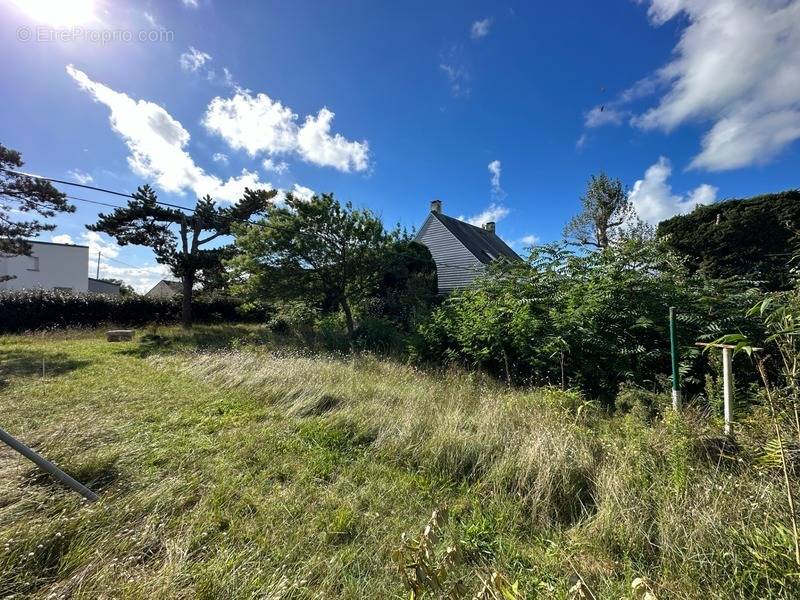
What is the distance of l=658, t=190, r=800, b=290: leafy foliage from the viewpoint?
422 inches

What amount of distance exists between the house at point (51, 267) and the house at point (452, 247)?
2818 centimetres

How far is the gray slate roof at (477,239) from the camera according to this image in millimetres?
17984

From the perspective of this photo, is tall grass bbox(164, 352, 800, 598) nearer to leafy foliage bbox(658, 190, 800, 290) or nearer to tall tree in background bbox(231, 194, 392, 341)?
tall tree in background bbox(231, 194, 392, 341)

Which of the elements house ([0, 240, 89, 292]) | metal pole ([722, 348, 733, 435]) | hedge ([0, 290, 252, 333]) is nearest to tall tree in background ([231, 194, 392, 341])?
metal pole ([722, 348, 733, 435])

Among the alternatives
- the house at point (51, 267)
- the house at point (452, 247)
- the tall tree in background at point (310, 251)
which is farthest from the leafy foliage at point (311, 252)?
the house at point (51, 267)

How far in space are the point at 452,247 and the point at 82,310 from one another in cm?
1817

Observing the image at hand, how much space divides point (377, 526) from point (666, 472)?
2221 mm

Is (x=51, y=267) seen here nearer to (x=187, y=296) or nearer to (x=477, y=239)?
(x=187, y=296)

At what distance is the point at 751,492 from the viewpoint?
210 centimetres

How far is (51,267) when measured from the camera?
27.1m

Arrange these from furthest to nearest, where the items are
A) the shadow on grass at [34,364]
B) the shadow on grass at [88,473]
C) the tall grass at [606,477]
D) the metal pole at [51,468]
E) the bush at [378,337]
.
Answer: the bush at [378,337] → the shadow on grass at [34,364] → the shadow on grass at [88,473] → the metal pole at [51,468] → the tall grass at [606,477]

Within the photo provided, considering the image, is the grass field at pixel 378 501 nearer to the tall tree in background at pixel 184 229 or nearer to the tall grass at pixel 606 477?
the tall grass at pixel 606 477

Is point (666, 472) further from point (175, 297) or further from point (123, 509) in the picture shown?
point (175, 297)

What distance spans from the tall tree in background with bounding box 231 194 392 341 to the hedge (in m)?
9.78
